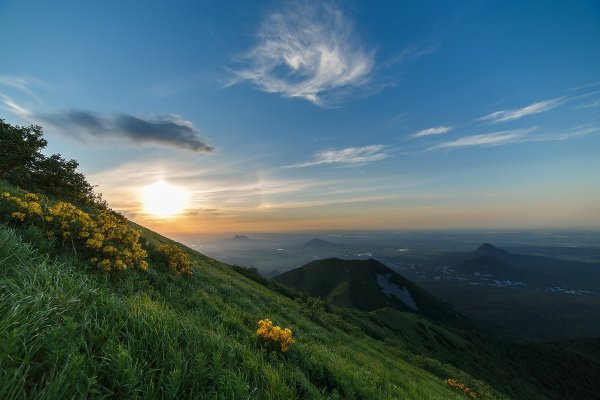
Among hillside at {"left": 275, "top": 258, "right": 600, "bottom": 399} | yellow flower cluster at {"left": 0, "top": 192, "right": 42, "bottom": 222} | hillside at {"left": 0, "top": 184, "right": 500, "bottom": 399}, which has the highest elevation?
yellow flower cluster at {"left": 0, "top": 192, "right": 42, "bottom": 222}

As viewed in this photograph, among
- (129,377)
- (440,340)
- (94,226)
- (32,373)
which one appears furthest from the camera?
(440,340)

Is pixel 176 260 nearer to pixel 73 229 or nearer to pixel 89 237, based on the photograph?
pixel 89 237

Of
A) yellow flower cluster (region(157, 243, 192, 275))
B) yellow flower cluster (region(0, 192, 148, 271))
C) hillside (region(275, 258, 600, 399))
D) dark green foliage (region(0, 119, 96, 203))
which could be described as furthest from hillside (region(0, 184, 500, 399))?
hillside (region(275, 258, 600, 399))

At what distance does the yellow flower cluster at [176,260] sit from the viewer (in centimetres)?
1212

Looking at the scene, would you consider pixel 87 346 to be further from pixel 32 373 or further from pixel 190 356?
pixel 190 356

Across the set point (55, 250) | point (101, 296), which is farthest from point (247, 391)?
point (55, 250)

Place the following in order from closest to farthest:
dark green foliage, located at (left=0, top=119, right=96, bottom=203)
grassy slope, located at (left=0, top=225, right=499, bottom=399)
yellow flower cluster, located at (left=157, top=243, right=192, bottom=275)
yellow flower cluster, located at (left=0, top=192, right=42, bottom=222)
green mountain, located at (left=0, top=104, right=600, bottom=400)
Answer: grassy slope, located at (left=0, top=225, right=499, bottom=399) < green mountain, located at (left=0, top=104, right=600, bottom=400) < yellow flower cluster, located at (left=0, top=192, right=42, bottom=222) < yellow flower cluster, located at (left=157, top=243, right=192, bottom=275) < dark green foliage, located at (left=0, top=119, right=96, bottom=203)

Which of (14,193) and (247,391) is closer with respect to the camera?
(247,391)

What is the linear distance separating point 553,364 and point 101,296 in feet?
535

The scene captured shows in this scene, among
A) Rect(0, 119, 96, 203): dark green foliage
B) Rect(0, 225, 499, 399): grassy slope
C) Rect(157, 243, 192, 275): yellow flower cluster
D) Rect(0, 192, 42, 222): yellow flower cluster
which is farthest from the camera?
Rect(0, 119, 96, 203): dark green foliage

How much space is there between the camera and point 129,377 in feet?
12.1

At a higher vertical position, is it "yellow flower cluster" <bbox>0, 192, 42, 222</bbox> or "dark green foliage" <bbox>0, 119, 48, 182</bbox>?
"dark green foliage" <bbox>0, 119, 48, 182</bbox>

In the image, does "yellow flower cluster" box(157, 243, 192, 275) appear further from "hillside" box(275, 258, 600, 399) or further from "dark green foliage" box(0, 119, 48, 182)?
"hillside" box(275, 258, 600, 399)

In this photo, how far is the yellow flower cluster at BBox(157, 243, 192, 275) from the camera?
477 inches
